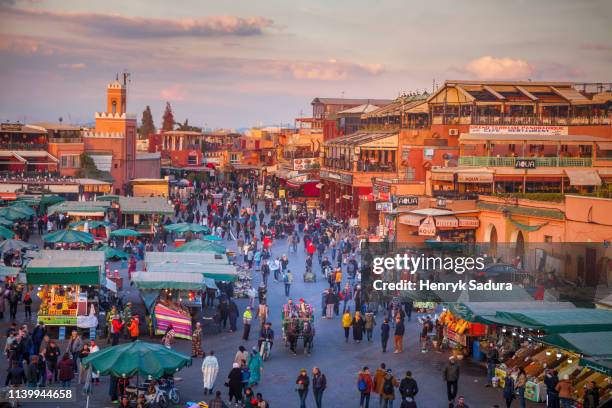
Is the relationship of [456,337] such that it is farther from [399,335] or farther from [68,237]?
[68,237]

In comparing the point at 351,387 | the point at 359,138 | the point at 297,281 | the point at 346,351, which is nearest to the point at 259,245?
the point at 297,281

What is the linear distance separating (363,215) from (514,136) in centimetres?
968

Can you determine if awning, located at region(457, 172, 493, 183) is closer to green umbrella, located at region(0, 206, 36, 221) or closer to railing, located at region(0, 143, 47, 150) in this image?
green umbrella, located at region(0, 206, 36, 221)

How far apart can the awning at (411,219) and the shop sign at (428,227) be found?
22.4 inches

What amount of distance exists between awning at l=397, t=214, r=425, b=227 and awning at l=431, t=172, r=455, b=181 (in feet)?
11.0

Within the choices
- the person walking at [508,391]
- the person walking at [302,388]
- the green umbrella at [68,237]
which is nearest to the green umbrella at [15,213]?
the green umbrella at [68,237]

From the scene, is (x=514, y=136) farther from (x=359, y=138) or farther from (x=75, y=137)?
(x=75, y=137)

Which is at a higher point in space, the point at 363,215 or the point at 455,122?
the point at 455,122

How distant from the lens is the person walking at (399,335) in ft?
74.3

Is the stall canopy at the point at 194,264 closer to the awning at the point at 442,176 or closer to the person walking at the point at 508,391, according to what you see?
the person walking at the point at 508,391

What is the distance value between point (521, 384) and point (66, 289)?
1180cm

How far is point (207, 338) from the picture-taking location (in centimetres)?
2431

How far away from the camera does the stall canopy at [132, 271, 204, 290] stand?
24.6 meters

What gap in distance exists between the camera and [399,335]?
22859 mm
